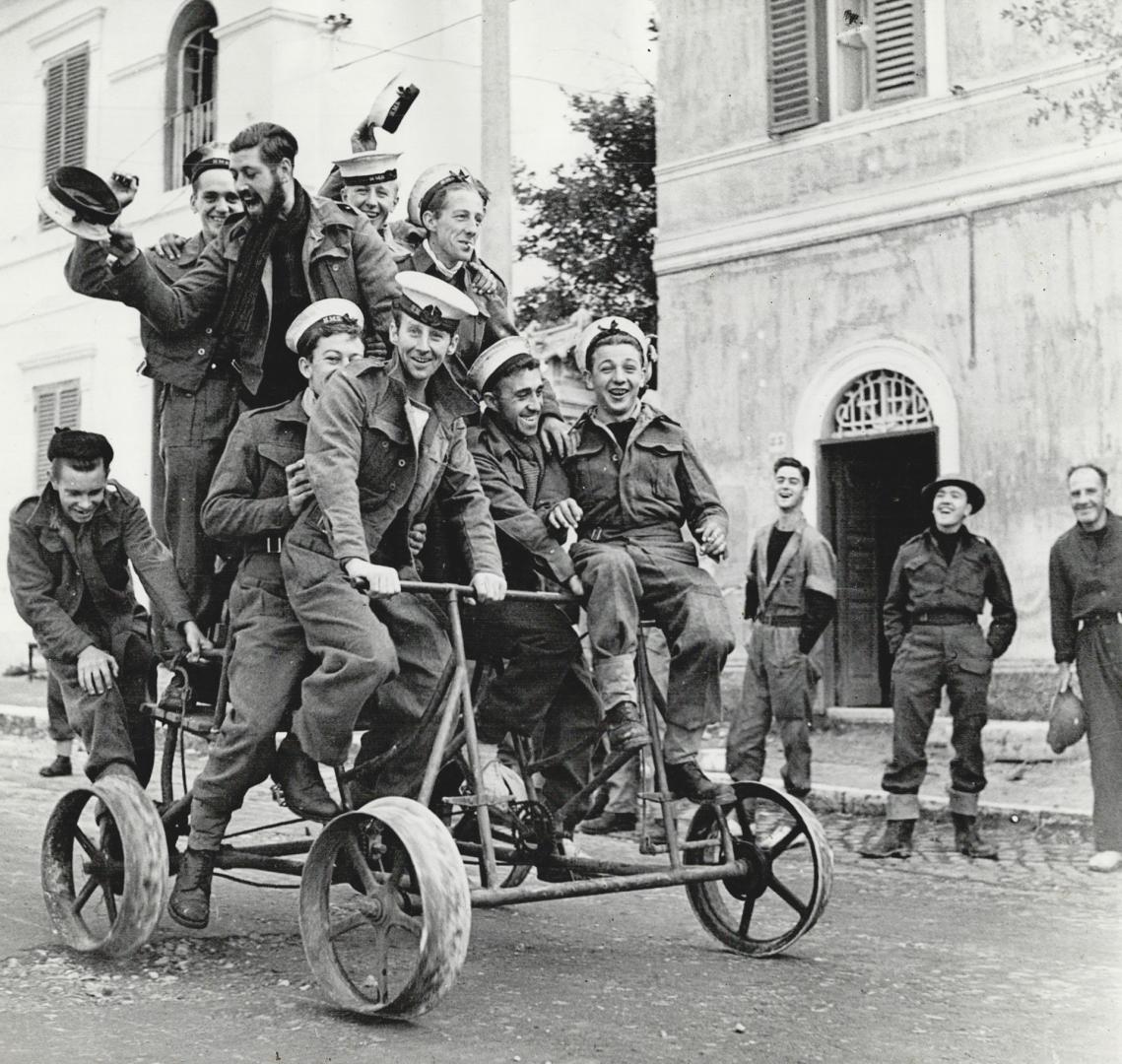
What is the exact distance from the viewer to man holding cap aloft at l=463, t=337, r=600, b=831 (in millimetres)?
5180

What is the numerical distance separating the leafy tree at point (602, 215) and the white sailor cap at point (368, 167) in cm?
1261

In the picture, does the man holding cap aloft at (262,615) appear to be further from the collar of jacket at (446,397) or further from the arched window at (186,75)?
the arched window at (186,75)

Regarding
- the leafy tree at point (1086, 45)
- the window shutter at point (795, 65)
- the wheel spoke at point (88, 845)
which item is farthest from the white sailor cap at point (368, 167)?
the window shutter at point (795, 65)

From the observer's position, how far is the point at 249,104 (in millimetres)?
15562

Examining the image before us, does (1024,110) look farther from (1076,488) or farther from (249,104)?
(249,104)

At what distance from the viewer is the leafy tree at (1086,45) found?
33.2 feet

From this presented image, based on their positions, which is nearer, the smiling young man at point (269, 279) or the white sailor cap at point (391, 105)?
the smiling young man at point (269, 279)

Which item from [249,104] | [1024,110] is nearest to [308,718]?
[1024,110]

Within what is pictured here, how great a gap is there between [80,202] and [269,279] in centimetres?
71

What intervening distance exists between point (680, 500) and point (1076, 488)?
10.2 ft

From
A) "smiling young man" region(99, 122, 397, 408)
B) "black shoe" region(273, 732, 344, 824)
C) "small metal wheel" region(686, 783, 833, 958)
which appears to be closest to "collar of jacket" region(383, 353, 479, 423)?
"smiling young man" region(99, 122, 397, 408)

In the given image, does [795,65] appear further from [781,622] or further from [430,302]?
[430,302]

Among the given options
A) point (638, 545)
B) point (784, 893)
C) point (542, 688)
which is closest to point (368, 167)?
point (638, 545)

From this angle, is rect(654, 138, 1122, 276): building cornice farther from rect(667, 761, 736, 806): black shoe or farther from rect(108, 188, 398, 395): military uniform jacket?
rect(667, 761, 736, 806): black shoe
